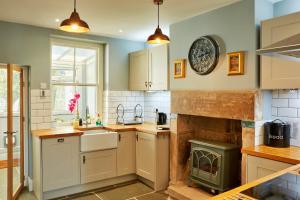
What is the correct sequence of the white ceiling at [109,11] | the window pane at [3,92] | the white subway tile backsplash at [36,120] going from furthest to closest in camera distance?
the white subway tile backsplash at [36,120], the window pane at [3,92], the white ceiling at [109,11]

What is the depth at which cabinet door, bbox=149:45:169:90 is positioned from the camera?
3.90m

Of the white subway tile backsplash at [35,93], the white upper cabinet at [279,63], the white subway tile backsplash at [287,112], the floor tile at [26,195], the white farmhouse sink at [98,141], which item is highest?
the white upper cabinet at [279,63]

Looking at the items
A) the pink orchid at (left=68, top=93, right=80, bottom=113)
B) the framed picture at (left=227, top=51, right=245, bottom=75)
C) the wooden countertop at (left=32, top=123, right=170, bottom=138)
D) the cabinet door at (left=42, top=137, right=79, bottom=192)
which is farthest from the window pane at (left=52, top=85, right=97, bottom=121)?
the framed picture at (left=227, top=51, right=245, bottom=75)

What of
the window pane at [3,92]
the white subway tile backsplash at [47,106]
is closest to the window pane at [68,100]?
the white subway tile backsplash at [47,106]

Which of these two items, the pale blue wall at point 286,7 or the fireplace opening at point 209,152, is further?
the fireplace opening at point 209,152

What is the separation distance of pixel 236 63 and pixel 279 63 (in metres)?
0.45

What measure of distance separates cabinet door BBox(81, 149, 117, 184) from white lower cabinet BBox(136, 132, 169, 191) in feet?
1.61

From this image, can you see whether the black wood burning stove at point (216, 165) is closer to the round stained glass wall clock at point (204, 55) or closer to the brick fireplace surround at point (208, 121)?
the brick fireplace surround at point (208, 121)

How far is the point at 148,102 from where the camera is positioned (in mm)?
4914

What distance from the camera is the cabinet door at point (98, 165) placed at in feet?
12.1

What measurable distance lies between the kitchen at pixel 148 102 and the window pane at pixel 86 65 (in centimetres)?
2

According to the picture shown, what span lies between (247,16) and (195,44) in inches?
30.0

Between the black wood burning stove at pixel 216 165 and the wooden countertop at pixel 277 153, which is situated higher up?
the wooden countertop at pixel 277 153

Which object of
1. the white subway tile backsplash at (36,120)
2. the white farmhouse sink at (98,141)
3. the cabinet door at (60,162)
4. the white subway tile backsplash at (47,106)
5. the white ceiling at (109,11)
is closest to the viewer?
the white ceiling at (109,11)
